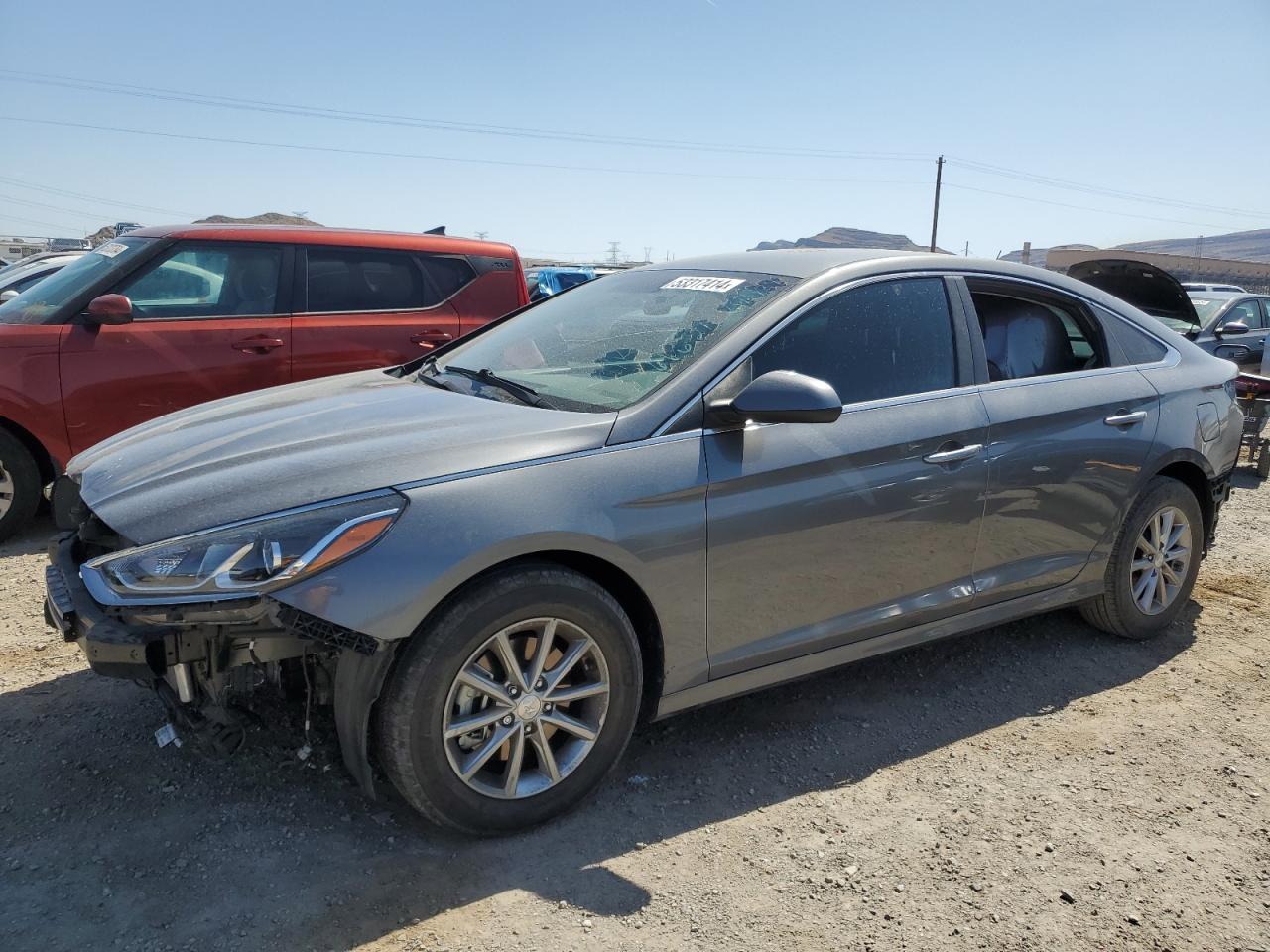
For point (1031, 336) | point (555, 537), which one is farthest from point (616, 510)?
point (1031, 336)

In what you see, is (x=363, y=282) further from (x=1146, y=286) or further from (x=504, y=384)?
(x=1146, y=286)

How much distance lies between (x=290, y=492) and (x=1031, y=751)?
8.71ft

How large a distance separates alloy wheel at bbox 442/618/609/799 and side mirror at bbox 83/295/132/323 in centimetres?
407

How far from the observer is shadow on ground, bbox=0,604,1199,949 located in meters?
2.42

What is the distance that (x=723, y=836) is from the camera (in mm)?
2844

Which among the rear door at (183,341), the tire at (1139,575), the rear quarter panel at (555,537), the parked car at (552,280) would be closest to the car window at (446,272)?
the rear door at (183,341)

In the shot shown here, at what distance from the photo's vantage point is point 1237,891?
2674mm

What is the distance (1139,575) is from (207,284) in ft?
17.7

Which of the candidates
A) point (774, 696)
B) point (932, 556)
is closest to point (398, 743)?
point (774, 696)

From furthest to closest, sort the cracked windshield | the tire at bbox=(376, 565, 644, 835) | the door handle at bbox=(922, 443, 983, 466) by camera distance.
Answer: the door handle at bbox=(922, 443, 983, 466) → the cracked windshield → the tire at bbox=(376, 565, 644, 835)

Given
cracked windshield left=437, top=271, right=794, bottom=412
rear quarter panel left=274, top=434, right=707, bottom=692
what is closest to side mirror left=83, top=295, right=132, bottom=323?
cracked windshield left=437, top=271, right=794, bottom=412

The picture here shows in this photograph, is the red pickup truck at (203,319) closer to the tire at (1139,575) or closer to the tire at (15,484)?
the tire at (15,484)

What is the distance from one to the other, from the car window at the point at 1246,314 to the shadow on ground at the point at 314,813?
32.6 ft

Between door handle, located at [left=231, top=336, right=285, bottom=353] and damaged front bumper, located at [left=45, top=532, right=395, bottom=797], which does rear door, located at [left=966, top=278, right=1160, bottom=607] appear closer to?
damaged front bumper, located at [left=45, top=532, right=395, bottom=797]
